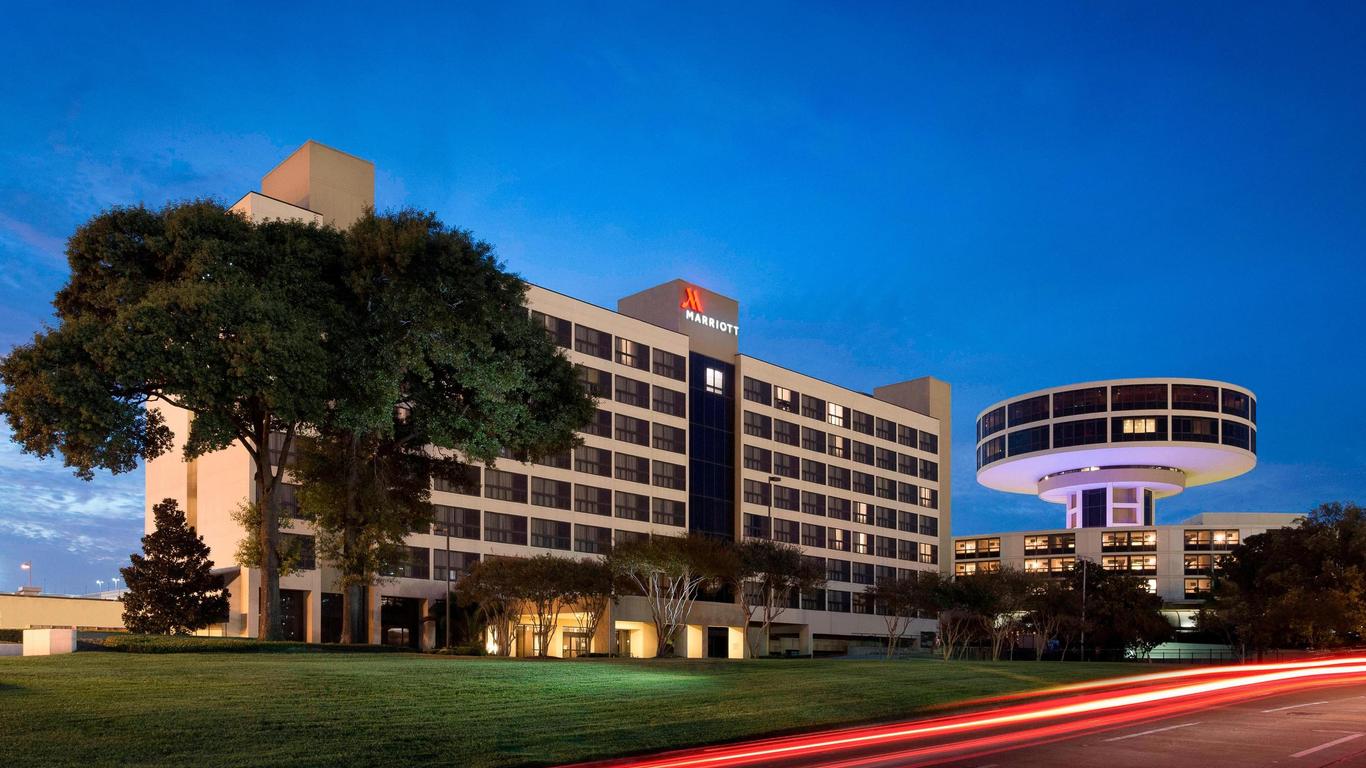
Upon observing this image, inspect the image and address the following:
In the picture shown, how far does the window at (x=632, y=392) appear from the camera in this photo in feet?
299

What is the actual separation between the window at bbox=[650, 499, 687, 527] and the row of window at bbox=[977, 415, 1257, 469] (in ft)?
230

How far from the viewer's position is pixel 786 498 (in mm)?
106562

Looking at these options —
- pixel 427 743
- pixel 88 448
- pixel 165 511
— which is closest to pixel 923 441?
pixel 165 511

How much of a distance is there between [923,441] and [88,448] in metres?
104

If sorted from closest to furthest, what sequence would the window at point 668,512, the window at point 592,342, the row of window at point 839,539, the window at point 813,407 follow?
1. the window at point 592,342
2. the window at point 668,512
3. the row of window at point 839,539
4. the window at point 813,407

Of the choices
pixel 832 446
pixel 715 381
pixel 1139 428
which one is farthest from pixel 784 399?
pixel 1139 428

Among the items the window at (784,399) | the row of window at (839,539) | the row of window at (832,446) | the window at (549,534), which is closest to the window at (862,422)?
the row of window at (832,446)

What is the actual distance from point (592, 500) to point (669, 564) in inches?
1039

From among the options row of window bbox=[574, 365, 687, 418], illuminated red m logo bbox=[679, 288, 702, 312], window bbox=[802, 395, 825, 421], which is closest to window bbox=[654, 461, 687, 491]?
row of window bbox=[574, 365, 687, 418]

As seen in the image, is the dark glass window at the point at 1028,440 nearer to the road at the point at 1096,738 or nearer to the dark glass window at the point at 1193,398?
the dark glass window at the point at 1193,398

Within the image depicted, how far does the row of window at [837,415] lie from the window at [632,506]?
700 inches

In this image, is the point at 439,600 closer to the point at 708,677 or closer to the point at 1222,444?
the point at 708,677

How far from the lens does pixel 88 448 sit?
1312 inches

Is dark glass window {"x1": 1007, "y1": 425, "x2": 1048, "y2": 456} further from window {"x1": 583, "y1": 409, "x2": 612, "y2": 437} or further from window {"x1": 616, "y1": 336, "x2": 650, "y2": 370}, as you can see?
window {"x1": 583, "y1": 409, "x2": 612, "y2": 437}
